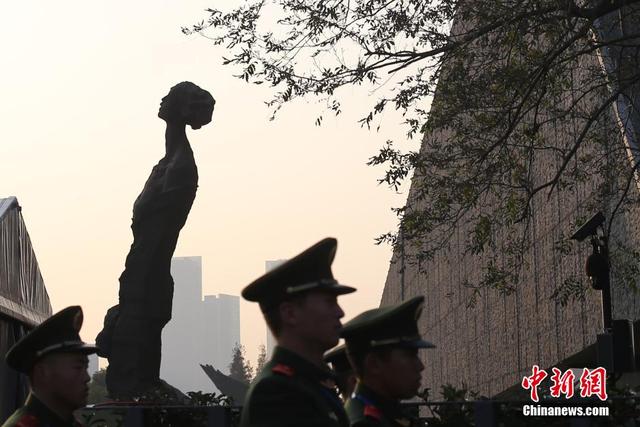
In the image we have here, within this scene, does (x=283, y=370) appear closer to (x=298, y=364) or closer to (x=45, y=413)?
(x=298, y=364)

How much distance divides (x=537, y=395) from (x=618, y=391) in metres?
0.72

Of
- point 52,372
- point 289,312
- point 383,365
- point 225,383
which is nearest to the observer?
point 289,312

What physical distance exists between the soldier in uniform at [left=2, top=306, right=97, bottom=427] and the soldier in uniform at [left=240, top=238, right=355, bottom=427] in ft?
4.18

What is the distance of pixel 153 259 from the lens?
17.0 metres

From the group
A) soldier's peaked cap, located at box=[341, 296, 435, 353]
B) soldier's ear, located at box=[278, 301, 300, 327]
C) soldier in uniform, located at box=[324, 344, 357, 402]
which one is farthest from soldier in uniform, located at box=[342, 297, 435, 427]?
soldier in uniform, located at box=[324, 344, 357, 402]

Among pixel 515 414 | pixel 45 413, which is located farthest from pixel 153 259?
pixel 45 413

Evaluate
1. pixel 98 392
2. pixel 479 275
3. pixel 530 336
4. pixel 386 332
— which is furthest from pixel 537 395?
pixel 98 392

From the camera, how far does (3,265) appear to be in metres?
19.7

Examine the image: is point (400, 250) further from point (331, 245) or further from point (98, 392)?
point (98, 392)

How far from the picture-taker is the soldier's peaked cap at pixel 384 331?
15.8 ft

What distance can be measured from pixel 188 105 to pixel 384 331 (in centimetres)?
1281

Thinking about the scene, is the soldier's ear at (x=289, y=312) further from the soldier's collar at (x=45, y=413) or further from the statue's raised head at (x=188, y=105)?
the statue's raised head at (x=188, y=105)

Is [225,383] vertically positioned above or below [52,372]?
above

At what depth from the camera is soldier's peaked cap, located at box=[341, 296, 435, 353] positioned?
4824 mm
